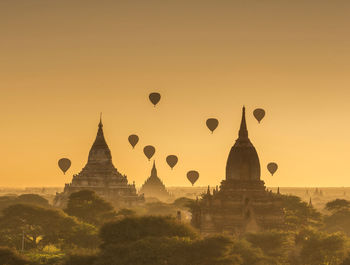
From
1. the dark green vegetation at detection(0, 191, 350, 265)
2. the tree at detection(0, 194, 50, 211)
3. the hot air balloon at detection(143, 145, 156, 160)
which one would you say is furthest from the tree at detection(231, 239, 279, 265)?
the tree at detection(0, 194, 50, 211)

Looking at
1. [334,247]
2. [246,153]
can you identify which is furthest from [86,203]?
[334,247]

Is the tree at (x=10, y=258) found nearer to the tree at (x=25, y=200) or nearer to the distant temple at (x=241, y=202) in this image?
the distant temple at (x=241, y=202)

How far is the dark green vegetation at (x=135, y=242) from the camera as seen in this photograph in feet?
201

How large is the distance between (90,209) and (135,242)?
172 feet

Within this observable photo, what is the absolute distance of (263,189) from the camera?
313ft

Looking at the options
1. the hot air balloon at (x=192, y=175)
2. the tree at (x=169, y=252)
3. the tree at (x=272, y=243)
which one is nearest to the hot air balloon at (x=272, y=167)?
the hot air balloon at (x=192, y=175)

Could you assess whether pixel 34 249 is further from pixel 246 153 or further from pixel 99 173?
pixel 99 173

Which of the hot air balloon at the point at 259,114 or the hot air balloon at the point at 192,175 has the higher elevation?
the hot air balloon at the point at 259,114

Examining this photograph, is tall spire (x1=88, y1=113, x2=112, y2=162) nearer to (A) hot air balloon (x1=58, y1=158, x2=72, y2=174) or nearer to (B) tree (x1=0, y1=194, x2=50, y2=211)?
(A) hot air balloon (x1=58, y1=158, x2=72, y2=174)

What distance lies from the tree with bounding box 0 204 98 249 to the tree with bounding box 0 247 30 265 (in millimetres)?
21325

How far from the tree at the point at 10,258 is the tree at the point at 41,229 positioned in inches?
840

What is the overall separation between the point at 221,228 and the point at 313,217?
132ft

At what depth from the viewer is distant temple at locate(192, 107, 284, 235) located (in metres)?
90.8

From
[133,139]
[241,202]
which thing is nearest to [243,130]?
[241,202]
